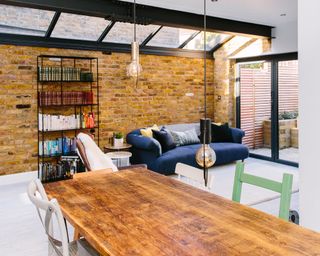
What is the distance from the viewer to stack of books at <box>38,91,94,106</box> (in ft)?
18.5

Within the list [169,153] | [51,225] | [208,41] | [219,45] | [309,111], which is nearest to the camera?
[51,225]

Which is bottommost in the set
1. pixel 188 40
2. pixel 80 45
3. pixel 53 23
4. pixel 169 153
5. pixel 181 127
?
pixel 169 153

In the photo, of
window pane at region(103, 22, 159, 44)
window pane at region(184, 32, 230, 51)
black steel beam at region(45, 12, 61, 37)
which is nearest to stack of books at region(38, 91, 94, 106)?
black steel beam at region(45, 12, 61, 37)

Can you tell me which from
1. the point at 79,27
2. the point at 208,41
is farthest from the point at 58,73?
the point at 208,41

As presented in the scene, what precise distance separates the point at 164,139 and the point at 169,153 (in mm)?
332

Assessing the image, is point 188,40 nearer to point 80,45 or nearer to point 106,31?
point 106,31

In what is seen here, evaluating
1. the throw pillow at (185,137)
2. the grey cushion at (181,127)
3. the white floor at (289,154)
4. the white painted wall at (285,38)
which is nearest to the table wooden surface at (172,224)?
the throw pillow at (185,137)

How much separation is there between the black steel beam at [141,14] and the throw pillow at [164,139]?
1.95 metres

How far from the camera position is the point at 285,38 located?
6.70 m

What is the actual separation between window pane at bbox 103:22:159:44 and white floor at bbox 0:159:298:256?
116 inches

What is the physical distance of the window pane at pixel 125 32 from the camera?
631 cm

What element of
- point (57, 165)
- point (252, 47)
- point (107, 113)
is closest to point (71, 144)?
point (57, 165)

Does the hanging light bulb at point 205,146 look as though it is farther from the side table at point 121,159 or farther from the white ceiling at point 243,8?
the side table at point 121,159

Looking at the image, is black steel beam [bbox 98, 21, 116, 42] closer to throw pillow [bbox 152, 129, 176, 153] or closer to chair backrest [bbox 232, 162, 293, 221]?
throw pillow [bbox 152, 129, 176, 153]
